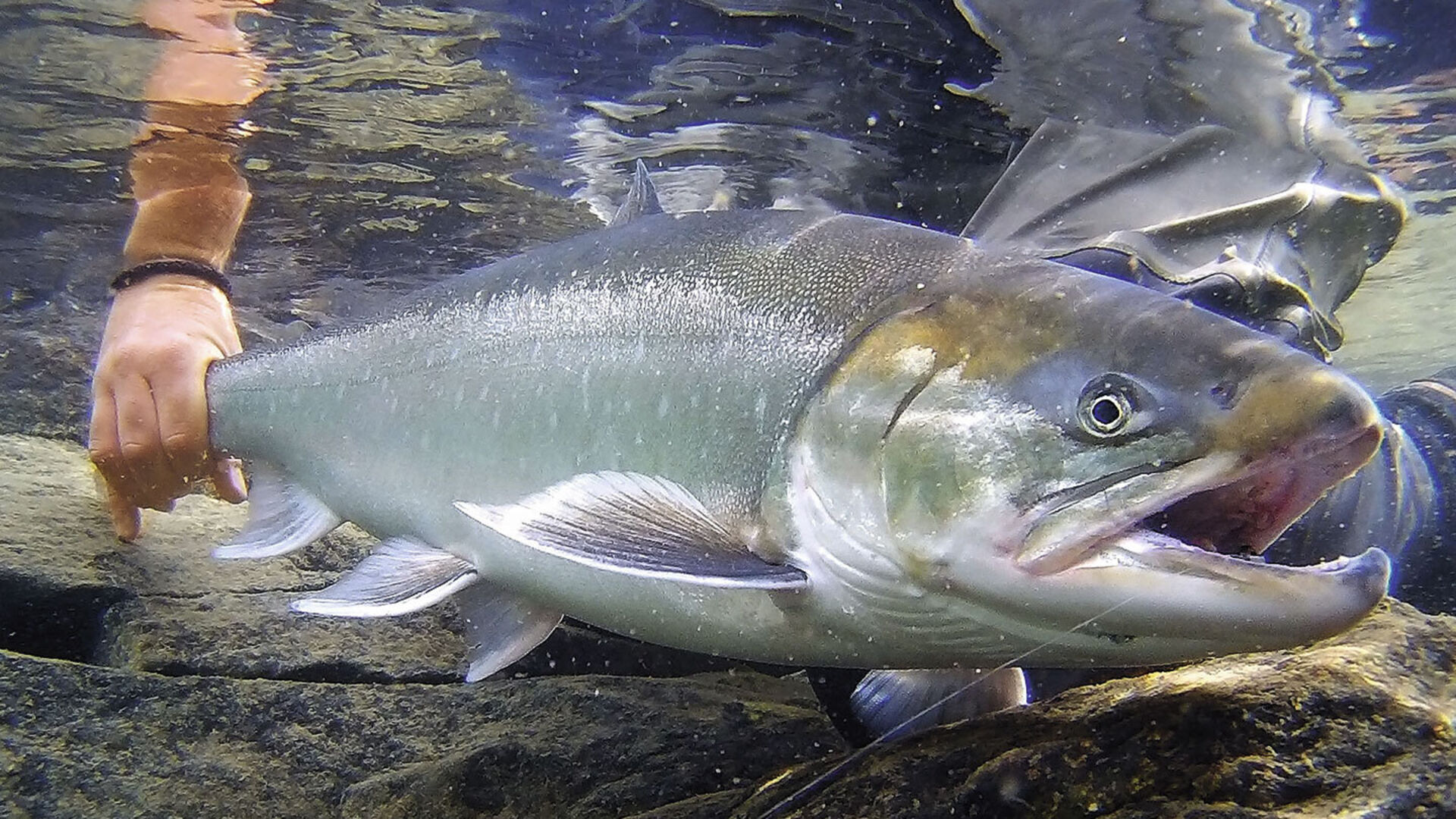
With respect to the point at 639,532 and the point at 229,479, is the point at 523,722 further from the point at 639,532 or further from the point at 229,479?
the point at 229,479

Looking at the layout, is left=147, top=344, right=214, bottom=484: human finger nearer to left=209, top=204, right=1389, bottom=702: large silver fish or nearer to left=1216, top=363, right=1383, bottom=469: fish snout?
left=209, top=204, right=1389, bottom=702: large silver fish

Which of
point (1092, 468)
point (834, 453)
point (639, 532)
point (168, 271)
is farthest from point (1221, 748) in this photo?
point (168, 271)

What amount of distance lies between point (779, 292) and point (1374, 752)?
5.00 feet

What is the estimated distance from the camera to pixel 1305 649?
1898 mm

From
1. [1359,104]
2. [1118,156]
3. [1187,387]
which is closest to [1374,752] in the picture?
[1187,387]

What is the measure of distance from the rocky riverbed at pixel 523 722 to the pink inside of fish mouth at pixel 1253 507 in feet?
1.04

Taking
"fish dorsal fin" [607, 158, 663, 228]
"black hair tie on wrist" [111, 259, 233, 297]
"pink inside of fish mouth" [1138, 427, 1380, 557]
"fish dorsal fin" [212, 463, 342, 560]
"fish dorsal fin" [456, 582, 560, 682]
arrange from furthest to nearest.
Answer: "black hair tie on wrist" [111, 259, 233, 297] < "fish dorsal fin" [212, 463, 342, 560] < "fish dorsal fin" [607, 158, 663, 228] < "fish dorsal fin" [456, 582, 560, 682] < "pink inside of fish mouth" [1138, 427, 1380, 557]

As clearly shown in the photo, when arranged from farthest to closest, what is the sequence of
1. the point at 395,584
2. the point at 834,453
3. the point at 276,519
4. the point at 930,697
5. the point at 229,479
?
the point at 229,479 < the point at 276,519 < the point at 395,584 < the point at 930,697 < the point at 834,453

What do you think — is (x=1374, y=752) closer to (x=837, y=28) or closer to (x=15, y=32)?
(x=837, y=28)

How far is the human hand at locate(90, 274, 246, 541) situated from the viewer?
352cm

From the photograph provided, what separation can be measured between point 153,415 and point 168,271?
4.47 feet

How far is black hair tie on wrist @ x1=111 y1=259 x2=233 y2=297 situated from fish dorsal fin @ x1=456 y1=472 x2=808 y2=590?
3.35 m

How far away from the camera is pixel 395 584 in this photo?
280cm

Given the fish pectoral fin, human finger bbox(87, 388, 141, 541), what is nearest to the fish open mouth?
the fish pectoral fin
